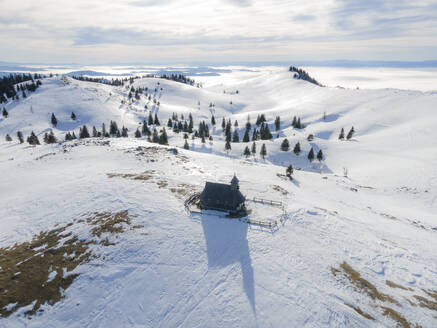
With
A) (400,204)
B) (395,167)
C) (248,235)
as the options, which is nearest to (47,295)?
(248,235)

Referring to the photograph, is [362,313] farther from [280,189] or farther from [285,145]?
[285,145]

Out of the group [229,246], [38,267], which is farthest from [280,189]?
[38,267]

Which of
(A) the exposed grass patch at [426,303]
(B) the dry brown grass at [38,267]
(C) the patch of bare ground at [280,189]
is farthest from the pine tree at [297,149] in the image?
(B) the dry brown grass at [38,267]

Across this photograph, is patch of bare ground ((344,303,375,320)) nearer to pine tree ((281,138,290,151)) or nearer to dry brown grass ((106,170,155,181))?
dry brown grass ((106,170,155,181))

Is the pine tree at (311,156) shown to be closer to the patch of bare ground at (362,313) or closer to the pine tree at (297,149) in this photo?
the pine tree at (297,149)

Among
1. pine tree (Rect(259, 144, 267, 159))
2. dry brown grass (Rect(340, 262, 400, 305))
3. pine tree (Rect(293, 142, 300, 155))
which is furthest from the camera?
pine tree (Rect(293, 142, 300, 155))

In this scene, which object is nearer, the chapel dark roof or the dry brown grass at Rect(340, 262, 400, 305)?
the dry brown grass at Rect(340, 262, 400, 305)

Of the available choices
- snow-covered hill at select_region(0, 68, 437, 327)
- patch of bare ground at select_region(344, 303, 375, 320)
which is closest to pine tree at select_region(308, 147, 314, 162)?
snow-covered hill at select_region(0, 68, 437, 327)
